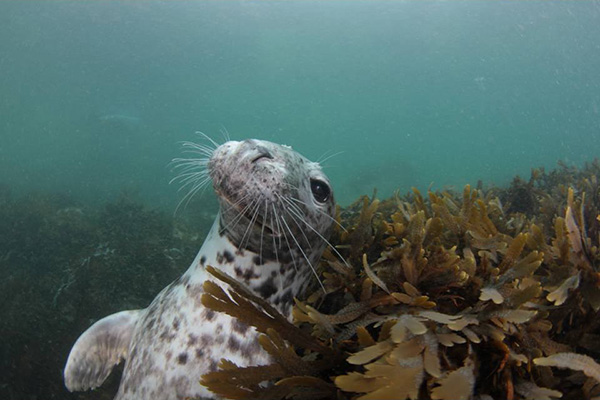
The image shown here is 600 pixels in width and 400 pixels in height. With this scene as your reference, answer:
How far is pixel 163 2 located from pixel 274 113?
9271 cm

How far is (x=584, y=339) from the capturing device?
4.66 ft

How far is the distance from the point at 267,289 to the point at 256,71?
84.0 meters

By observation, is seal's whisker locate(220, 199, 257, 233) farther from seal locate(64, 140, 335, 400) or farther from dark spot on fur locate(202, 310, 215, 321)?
dark spot on fur locate(202, 310, 215, 321)

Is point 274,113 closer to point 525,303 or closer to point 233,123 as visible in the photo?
point 233,123

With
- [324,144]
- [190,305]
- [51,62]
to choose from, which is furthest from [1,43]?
[324,144]

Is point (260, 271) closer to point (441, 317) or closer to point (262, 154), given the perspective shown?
point (262, 154)

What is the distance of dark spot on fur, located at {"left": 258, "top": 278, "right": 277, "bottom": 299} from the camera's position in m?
1.92

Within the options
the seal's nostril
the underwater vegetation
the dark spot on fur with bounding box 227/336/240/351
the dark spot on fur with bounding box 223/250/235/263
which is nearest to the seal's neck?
the dark spot on fur with bounding box 223/250/235/263

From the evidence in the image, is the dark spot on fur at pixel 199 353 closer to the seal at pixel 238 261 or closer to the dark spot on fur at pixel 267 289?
the seal at pixel 238 261

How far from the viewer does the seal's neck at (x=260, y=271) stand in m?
1.92

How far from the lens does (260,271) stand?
1.92m

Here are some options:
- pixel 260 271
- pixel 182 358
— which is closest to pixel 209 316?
pixel 182 358

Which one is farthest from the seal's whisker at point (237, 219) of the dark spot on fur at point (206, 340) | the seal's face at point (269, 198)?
the dark spot on fur at point (206, 340)

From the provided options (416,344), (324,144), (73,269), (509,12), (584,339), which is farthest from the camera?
(324,144)
